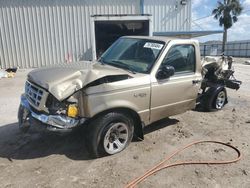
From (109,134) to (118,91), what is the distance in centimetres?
74

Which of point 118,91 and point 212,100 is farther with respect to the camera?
point 212,100

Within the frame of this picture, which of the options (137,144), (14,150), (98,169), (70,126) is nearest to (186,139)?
(137,144)

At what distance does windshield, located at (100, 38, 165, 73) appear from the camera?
16.8 ft

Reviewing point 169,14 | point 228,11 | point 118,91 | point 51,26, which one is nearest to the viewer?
point 118,91

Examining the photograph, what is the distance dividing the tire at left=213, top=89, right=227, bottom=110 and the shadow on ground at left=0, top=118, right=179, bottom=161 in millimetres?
4032

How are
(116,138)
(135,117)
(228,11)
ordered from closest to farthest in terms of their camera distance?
(116,138) < (135,117) < (228,11)

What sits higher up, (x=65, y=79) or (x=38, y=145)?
(x=65, y=79)

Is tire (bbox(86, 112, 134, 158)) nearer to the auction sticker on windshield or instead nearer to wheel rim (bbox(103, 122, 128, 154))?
wheel rim (bbox(103, 122, 128, 154))

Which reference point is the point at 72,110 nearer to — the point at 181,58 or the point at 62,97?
the point at 62,97

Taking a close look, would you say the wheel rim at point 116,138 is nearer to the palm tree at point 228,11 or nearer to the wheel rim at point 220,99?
the wheel rim at point 220,99

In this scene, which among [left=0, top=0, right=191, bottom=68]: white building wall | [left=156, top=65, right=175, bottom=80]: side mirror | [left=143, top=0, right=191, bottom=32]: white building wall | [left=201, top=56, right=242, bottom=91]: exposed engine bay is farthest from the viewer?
[left=143, top=0, right=191, bottom=32]: white building wall

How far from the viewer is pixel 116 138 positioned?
4711 millimetres

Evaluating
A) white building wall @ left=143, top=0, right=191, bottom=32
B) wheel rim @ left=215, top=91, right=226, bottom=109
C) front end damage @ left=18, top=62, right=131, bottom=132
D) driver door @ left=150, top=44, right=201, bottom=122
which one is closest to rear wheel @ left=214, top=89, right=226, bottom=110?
wheel rim @ left=215, top=91, right=226, bottom=109

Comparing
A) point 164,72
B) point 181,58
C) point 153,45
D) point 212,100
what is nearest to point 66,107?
point 164,72
